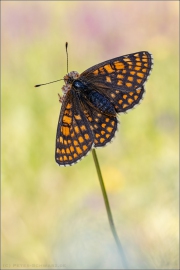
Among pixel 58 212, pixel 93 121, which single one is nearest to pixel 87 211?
pixel 58 212

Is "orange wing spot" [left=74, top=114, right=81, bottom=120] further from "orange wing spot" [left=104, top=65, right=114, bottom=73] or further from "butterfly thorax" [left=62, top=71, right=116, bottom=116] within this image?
"orange wing spot" [left=104, top=65, right=114, bottom=73]

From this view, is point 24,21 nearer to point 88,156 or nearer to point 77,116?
point 88,156

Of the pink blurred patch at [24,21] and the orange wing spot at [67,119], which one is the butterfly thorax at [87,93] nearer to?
the orange wing spot at [67,119]

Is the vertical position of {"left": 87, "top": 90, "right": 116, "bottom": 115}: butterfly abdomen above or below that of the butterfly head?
below

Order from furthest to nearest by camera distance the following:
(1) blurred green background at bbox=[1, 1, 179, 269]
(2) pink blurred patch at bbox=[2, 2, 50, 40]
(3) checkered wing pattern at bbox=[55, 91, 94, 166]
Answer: (2) pink blurred patch at bbox=[2, 2, 50, 40], (1) blurred green background at bbox=[1, 1, 179, 269], (3) checkered wing pattern at bbox=[55, 91, 94, 166]

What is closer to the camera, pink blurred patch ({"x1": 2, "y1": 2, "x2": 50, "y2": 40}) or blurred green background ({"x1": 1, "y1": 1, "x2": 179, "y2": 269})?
blurred green background ({"x1": 1, "y1": 1, "x2": 179, "y2": 269})

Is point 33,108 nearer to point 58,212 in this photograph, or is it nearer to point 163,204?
point 58,212

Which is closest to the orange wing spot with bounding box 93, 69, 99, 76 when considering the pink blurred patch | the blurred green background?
the blurred green background

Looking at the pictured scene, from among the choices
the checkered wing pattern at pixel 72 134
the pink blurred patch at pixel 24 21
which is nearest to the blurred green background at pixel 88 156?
the pink blurred patch at pixel 24 21
